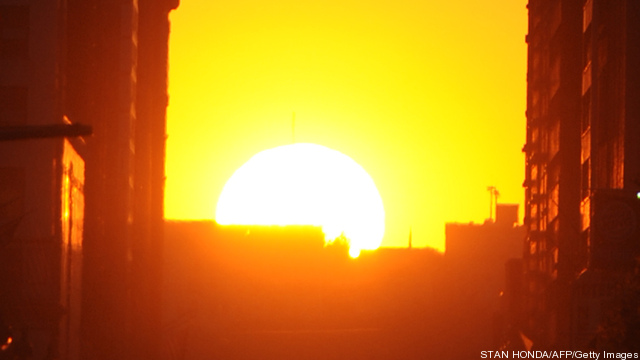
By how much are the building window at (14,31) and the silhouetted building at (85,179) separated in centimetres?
4

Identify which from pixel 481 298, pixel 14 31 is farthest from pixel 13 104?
pixel 481 298

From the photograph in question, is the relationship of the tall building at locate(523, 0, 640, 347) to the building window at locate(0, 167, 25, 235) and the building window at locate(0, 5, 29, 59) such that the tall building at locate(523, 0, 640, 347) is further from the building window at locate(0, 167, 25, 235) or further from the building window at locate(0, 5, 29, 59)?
the building window at locate(0, 5, 29, 59)

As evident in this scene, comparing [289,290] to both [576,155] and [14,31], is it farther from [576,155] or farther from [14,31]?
[14,31]

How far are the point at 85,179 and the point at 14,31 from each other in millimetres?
27242

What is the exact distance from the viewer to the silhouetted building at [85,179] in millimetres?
40031

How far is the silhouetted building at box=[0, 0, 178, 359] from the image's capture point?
131 ft

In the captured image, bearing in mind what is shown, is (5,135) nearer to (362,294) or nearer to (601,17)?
(601,17)

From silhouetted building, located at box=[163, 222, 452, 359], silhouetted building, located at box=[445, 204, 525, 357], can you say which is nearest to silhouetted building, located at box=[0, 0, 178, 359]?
silhouetted building, located at box=[445, 204, 525, 357]

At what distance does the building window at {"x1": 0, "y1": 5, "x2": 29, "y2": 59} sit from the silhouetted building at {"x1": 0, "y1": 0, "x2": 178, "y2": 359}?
41 millimetres

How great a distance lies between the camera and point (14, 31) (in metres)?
42.9

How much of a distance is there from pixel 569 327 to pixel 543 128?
18892 mm

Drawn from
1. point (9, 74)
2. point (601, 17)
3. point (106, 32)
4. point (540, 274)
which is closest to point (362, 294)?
point (540, 274)

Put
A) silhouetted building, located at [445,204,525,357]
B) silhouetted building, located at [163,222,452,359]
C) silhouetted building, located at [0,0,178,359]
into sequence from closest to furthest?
silhouetted building, located at [0,0,178,359]
silhouetted building, located at [445,204,525,357]
silhouetted building, located at [163,222,452,359]

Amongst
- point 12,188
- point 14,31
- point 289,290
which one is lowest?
point 289,290
